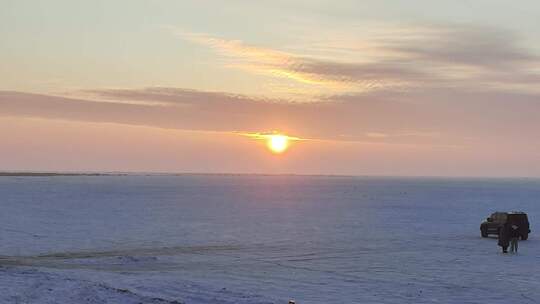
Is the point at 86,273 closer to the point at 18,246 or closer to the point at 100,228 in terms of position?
the point at 18,246

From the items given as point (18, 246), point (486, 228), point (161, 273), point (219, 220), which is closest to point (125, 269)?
point (161, 273)

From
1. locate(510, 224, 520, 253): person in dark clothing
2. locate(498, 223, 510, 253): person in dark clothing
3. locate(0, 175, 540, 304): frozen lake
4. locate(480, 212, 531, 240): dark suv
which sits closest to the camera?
locate(0, 175, 540, 304): frozen lake

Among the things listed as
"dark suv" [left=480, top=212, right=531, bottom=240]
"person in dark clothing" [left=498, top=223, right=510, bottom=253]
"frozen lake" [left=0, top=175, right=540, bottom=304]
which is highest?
"dark suv" [left=480, top=212, right=531, bottom=240]

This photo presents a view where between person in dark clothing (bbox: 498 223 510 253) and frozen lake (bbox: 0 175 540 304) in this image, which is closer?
frozen lake (bbox: 0 175 540 304)

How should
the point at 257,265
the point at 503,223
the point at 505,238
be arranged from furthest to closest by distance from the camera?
the point at 503,223
the point at 505,238
the point at 257,265

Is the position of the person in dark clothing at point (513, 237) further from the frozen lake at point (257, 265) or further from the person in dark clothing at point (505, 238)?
the frozen lake at point (257, 265)

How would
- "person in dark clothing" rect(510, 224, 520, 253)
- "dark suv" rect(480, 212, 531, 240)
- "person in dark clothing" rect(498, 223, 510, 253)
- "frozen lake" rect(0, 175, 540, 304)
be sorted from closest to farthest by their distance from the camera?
"frozen lake" rect(0, 175, 540, 304), "person in dark clothing" rect(498, 223, 510, 253), "person in dark clothing" rect(510, 224, 520, 253), "dark suv" rect(480, 212, 531, 240)

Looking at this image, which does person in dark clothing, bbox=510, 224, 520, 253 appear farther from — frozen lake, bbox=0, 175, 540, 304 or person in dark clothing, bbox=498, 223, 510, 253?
frozen lake, bbox=0, 175, 540, 304

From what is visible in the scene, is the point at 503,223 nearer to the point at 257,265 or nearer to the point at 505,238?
the point at 505,238

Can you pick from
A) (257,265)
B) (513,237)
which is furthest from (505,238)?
(257,265)

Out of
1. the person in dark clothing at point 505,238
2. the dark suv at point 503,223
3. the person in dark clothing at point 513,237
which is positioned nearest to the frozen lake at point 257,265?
the person in dark clothing at point 505,238

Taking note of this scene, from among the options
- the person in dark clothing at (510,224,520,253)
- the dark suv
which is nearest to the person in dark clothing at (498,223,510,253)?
the person in dark clothing at (510,224,520,253)

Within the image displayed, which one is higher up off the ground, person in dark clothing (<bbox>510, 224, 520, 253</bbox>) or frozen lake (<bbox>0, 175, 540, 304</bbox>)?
person in dark clothing (<bbox>510, 224, 520, 253</bbox>)

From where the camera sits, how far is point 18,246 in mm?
31562
